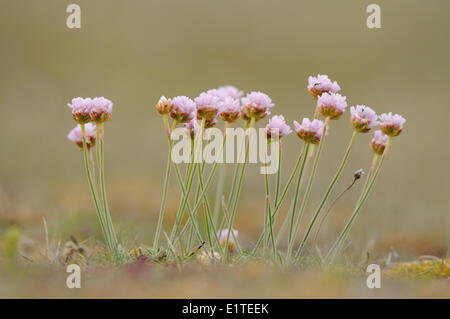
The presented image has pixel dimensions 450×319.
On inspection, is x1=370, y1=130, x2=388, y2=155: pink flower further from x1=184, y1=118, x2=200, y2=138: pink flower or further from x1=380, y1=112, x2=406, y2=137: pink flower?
x1=184, y1=118, x2=200, y2=138: pink flower

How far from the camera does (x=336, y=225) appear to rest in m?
4.88

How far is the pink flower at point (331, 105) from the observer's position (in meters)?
2.41

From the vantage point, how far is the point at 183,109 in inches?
98.4

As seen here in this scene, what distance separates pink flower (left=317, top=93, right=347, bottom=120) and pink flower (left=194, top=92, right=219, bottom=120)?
0.45m

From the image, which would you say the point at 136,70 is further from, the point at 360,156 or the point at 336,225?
the point at 336,225

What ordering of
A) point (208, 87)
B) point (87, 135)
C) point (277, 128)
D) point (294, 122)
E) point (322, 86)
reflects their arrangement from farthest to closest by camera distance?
point (208, 87), point (87, 135), point (322, 86), point (277, 128), point (294, 122)

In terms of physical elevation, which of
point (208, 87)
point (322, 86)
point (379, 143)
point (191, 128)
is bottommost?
point (379, 143)

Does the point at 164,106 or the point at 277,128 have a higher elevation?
the point at 164,106

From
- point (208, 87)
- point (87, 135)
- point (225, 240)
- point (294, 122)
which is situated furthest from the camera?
point (208, 87)

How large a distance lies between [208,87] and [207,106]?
872 centimetres

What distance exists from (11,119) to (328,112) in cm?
823

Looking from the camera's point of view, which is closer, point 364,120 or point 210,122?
point 364,120

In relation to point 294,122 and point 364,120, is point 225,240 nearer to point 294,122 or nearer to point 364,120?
point 294,122

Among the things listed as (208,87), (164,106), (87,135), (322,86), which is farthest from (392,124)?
(208,87)
